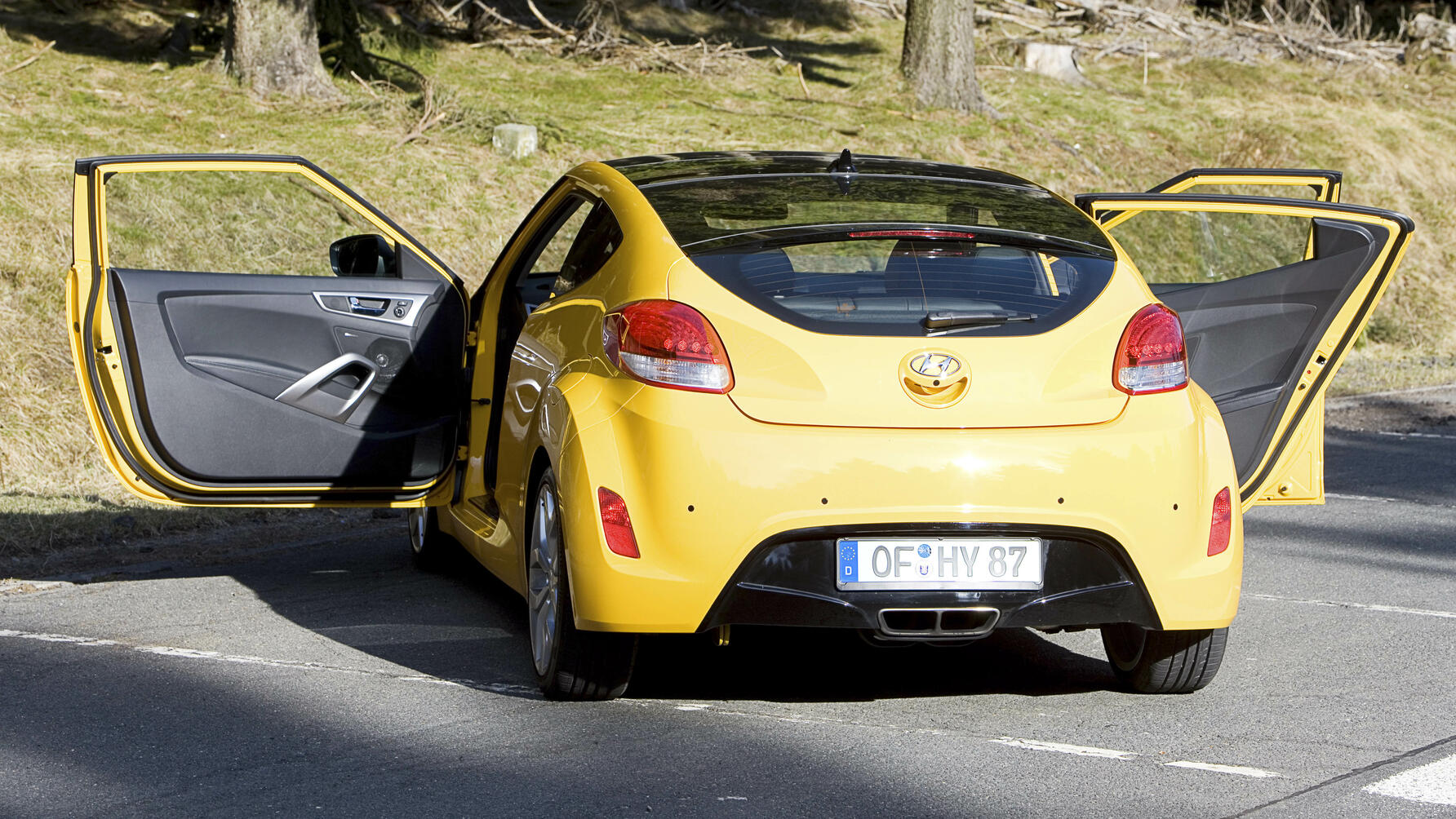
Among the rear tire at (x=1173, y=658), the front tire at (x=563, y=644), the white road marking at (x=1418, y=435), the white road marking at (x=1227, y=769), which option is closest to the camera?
the white road marking at (x=1227, y=769)

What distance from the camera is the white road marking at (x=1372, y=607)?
245 inches

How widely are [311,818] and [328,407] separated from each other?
256 cm

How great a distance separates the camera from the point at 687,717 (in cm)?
475

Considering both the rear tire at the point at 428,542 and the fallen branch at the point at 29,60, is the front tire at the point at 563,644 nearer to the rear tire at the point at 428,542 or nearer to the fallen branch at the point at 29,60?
the rear tire at the point at 428,542

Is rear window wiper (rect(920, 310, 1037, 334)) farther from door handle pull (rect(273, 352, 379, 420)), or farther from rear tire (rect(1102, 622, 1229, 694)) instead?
door handle pull (rect(273, 352, 379, 420))

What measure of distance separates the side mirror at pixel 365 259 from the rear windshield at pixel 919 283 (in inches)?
81.3

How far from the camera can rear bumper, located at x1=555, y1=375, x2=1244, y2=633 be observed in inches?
171

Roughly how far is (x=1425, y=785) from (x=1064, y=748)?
0.90 m

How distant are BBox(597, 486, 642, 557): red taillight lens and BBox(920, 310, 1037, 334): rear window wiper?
3.18ft

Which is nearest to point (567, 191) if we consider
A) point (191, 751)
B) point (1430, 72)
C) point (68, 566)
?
point (191, 751)

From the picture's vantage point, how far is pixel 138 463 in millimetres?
5906

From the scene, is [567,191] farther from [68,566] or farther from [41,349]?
[41,349]

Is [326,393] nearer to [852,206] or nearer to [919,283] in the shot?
[852,206]

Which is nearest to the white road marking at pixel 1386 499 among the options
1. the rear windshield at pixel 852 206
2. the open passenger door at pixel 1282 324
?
the open passenger door at pixel 1282 324
